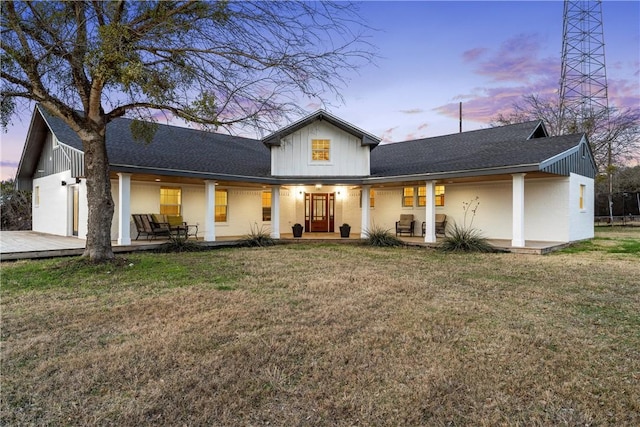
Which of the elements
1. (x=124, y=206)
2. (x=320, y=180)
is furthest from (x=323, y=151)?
(x=124, y=206)

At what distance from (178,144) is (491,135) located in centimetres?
1308

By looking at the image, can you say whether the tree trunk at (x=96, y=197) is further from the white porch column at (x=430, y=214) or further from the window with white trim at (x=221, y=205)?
the white porch column at (x=430, y=214)

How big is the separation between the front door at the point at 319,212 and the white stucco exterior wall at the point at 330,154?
2.48m

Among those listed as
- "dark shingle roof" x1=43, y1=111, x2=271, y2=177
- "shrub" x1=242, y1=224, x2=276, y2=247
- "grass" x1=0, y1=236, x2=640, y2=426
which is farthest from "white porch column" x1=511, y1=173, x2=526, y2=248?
"dark shingle roof" x1=43, y1=111, x2=271, y2=177

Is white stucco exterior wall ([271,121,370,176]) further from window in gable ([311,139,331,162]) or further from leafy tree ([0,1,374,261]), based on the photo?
leafy tree ([0,1,374,261])

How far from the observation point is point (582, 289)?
19.2 ft

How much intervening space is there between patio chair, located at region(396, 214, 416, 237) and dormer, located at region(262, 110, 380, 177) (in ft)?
8.65

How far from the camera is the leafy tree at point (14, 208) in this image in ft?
63.7

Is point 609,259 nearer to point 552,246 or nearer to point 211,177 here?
Result: point 552,246

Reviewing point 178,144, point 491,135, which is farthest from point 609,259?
point 178,144

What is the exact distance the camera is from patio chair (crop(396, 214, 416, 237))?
1455 cm

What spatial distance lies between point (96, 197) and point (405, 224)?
36.2ft

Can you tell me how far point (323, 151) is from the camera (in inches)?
554

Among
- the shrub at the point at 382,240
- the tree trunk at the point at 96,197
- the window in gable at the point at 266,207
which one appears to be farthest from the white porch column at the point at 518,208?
the tree trunk at the point at 96,197
